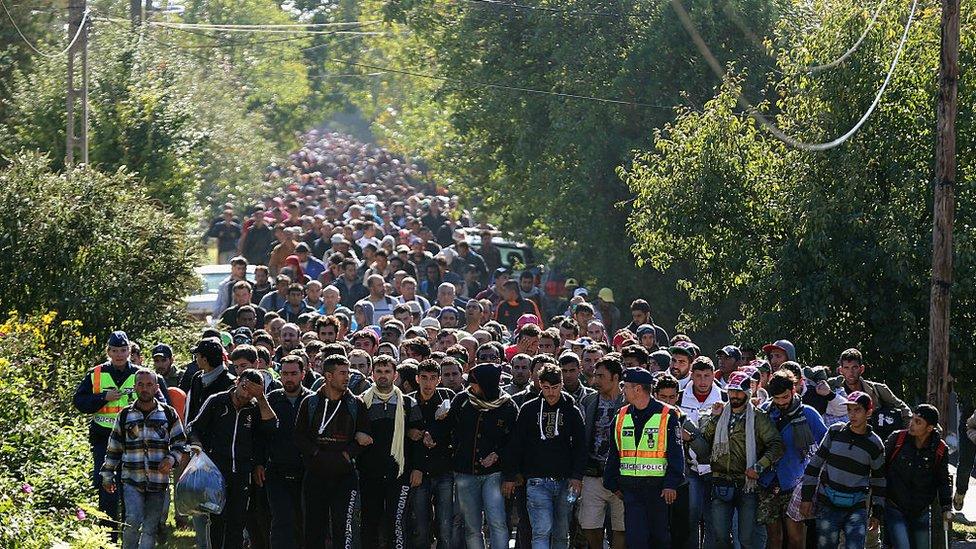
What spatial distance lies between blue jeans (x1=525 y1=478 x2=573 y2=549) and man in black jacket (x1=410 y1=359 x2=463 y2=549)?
779 millimetres

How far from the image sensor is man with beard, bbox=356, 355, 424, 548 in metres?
14.0

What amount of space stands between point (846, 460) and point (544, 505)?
232 centimetres

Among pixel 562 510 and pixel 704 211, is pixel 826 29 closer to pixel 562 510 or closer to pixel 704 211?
pixel 704 211

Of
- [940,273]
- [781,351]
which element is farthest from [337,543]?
[940,273]

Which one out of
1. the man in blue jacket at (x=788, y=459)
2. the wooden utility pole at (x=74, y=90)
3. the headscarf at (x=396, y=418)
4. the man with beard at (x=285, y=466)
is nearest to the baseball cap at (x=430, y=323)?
the headscarf at (x=396, y=418)

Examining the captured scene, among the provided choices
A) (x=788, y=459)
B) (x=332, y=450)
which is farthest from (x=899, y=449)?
(x=332, y=450)

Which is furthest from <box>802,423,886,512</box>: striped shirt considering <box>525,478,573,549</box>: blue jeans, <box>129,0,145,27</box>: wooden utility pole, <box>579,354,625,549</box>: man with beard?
<box>129,0,145,27</box>: wooden utility pole

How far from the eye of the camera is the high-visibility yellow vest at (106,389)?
1452 centimetres

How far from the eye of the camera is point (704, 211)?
61.9ft

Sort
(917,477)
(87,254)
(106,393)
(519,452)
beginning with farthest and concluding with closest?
(87,254) → (106,393) → (519,452) → (917,477)

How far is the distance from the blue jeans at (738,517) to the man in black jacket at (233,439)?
11.6ft

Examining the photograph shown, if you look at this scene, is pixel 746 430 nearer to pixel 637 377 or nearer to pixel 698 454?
pixel 698 454

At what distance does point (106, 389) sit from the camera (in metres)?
14.5

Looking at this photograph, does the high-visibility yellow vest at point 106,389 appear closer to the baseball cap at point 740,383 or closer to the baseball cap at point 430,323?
the baseball cap at point 740,383
